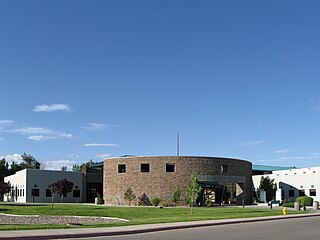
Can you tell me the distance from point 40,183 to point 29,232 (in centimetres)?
5562

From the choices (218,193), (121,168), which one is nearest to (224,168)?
A: (218,193)

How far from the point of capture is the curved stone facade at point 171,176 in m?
58.2

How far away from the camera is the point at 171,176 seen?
5825 centimetres

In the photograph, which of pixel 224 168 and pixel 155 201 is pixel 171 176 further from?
pixel 224 168

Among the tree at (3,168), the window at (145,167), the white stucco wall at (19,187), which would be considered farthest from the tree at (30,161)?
the window at (145,167)

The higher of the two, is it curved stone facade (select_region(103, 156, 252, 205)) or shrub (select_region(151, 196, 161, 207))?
curved stone facade (select_region(103, 156, 252, 205))

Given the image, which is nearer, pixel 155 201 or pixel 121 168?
pixel 155 201

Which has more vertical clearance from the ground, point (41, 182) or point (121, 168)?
point (121, 168)

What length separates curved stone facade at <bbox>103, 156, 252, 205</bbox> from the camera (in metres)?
58.2

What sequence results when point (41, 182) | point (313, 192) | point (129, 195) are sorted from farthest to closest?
1. point (41, 182)
2. point (313, 192)
3. point (129, 195)

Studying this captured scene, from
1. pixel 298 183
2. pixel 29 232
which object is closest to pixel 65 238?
pixel 29 232

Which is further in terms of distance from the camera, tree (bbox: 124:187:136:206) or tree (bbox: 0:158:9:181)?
tree (bbox: 0:158:9:181)

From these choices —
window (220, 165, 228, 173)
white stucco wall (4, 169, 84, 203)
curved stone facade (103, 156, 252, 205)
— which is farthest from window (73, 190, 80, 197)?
window (220, 165, 228, 173)

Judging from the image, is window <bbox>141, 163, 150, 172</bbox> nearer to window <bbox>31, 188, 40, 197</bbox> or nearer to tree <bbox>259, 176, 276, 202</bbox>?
window <bbox>31, 188, 40, 197</bbox>
